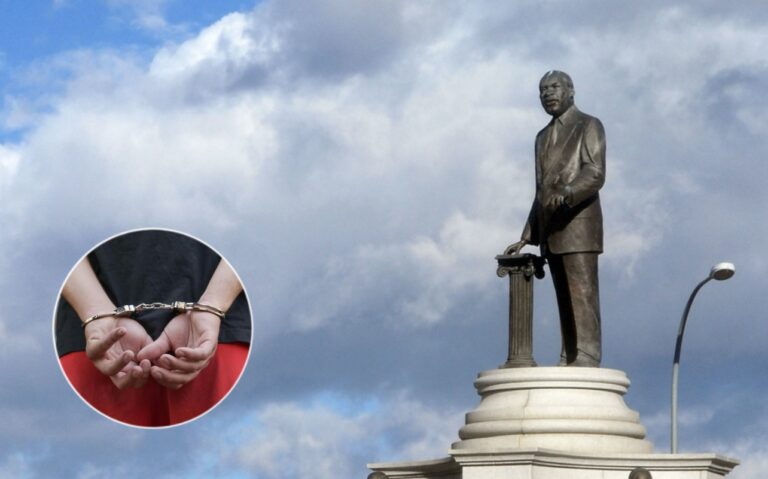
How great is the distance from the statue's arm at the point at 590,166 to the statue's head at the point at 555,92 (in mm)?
471

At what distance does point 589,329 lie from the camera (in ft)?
94.5

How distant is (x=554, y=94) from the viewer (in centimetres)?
2927

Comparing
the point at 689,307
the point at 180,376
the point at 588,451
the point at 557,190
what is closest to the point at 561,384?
the point at 588,451

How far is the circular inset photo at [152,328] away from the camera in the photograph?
91.5 feet

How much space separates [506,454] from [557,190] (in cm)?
408

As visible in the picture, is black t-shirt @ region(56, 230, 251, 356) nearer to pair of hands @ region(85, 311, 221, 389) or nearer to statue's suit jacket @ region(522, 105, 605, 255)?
pair of hands @ region(85, 311, 221, 389)

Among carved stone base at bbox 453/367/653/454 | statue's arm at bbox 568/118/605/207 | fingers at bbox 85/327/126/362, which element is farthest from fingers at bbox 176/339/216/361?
statue's arm at bbox 568/118/605/207

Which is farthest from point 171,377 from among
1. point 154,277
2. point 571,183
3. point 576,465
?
point 571,183

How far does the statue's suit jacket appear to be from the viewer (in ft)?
94.6

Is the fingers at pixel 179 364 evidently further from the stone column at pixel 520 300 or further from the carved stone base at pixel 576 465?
the stone column at pixel 520 300

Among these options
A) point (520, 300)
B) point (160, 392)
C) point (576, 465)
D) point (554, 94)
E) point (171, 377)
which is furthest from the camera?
point (554, 94)

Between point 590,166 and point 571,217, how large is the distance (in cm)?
75

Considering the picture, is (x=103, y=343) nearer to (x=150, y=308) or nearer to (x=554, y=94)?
(x=150, y=308)

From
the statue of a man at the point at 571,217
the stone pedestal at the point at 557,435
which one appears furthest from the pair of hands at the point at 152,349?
the statue of a man at the point at 571,217
